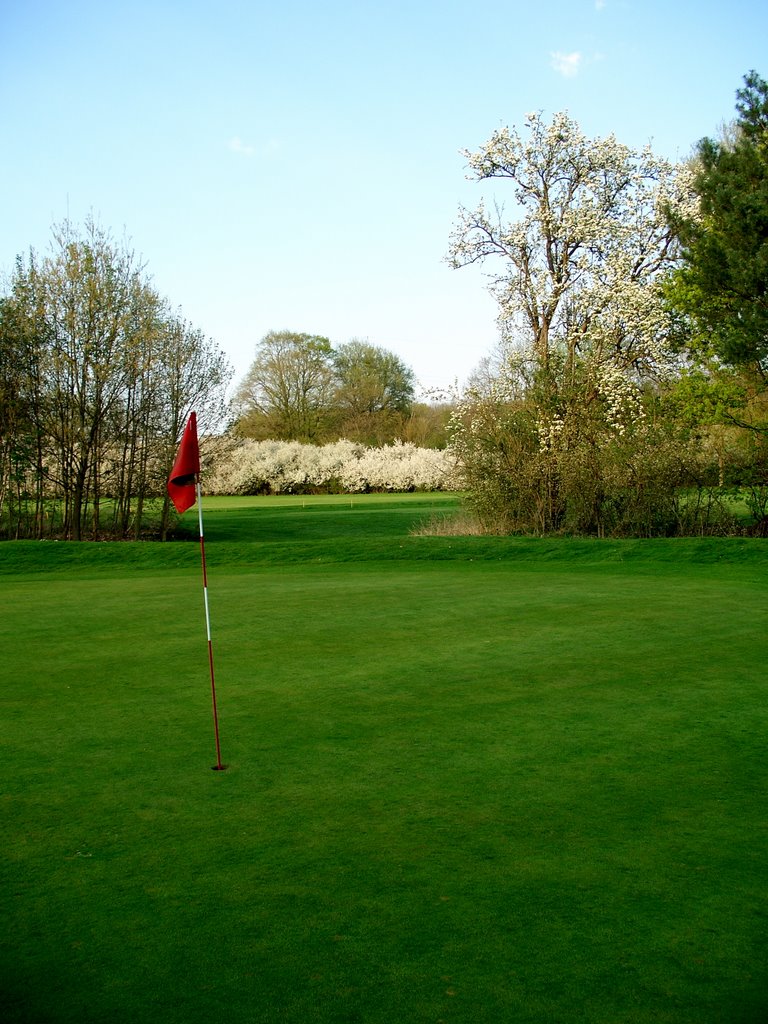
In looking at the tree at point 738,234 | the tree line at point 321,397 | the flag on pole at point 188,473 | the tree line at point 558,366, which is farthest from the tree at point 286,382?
the flag on pole at point 188,473

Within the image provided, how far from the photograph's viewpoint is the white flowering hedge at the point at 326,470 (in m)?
39.8

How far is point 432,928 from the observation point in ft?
9.88

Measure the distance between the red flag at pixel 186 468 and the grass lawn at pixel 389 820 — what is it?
129 cm

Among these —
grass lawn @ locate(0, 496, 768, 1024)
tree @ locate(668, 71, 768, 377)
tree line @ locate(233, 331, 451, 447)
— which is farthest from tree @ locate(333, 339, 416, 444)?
grass lawn @ locate(0, 496, 768, 1024)

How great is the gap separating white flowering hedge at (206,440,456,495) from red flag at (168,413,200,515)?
3412 centimetres

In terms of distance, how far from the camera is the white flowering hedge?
39.8 meters

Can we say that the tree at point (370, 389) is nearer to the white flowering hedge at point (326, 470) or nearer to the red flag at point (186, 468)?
the white flowering hedge at point (326, 470)

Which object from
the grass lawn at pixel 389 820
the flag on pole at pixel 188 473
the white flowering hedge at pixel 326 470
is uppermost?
the white flowering hedge at pixel 326 470

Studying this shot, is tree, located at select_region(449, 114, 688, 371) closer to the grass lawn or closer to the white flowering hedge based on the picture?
the grass lawn

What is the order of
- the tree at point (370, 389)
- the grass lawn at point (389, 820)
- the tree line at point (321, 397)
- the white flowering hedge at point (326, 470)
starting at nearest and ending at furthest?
the grass lawn at point (389, 820) < the white flowering hedge at point (326, 470) < the tree line at point (321, 397) < the tree at point (370, 389)

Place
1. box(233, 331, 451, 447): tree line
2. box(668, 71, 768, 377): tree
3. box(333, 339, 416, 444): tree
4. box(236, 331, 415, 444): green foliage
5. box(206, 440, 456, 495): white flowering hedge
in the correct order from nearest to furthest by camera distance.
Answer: box(668, 71, 768, 377): tree < box(206, 440, 456, 495): white flowering hedge < box(233, 331, 451, 447): tree line < box(236, 331, 415, 444): green foliage < box(333, 339, 416, 444): tree

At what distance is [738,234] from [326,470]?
86.2 feet

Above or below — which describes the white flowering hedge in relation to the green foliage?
below

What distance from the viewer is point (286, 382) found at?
4950 cm
